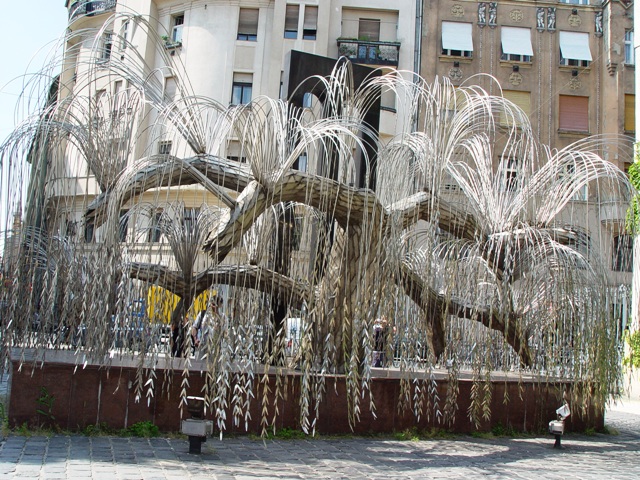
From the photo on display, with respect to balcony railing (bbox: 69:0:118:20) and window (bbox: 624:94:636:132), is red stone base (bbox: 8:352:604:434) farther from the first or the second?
balcony railing (bbox: 69:0:118:20)

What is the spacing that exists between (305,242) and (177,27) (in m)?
24.3

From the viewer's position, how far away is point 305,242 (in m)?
9.37

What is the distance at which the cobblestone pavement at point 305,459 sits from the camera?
6793 mm

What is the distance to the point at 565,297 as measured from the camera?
935 centimetres

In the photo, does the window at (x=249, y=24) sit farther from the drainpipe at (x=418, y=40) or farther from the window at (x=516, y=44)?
the window at (x=516, y=44)

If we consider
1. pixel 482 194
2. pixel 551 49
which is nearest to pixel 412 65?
pixel 551 49

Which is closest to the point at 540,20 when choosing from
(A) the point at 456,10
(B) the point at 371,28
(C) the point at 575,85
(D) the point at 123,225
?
(C) the point at 575,85

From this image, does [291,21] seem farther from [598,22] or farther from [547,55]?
[598,22]

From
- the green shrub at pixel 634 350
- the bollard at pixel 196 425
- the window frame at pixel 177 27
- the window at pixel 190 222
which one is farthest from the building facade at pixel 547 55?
the bollard at pixel 196 425

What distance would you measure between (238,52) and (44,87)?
23.7 meters

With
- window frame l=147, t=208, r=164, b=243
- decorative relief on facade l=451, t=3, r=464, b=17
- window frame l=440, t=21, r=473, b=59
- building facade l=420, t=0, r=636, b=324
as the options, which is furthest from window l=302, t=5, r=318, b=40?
window frame l=147, t=208, r=164, b=243

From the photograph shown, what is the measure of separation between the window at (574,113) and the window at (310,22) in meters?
10.9

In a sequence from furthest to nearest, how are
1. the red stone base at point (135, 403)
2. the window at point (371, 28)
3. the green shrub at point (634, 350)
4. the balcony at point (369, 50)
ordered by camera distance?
the window at point (371, 28)
the balcony at point (369, 50)
the green shrub at point (634, 350)
the red stone base at point (135, 403)

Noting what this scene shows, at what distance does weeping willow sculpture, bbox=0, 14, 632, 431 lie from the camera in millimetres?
7734
